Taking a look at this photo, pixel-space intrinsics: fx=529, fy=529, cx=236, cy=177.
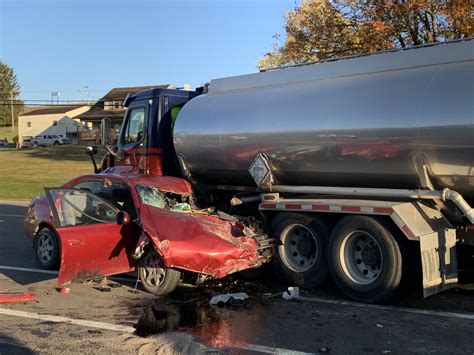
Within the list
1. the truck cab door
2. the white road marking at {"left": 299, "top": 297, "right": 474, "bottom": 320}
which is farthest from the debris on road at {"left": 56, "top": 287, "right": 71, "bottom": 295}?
the white road marking at {"left": 299, "top": 297, "right": 474, "bottom": 320}

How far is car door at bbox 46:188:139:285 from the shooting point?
697 cm

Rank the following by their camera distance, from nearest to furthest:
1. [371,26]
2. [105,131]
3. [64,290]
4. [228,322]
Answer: [228,322] < [64,290] < [105,131] < [371,26]

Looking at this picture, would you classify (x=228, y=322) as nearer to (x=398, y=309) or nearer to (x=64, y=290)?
(x=398, y=309)

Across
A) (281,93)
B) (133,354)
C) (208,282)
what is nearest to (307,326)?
(133,354)

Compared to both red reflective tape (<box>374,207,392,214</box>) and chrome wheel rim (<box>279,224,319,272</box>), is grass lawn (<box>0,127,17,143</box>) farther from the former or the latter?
red reflective tape (<box>374,207,392,214</box>)

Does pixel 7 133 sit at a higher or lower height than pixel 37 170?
higher

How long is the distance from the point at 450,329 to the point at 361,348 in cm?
119

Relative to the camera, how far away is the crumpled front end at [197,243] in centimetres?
675

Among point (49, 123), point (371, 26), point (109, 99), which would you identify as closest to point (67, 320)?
point (371, 26)

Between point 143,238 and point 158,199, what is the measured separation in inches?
51.1

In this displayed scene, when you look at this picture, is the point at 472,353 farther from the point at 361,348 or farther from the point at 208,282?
the point at 208,282

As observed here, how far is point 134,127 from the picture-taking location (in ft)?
34.5

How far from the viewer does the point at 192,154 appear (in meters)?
9.19

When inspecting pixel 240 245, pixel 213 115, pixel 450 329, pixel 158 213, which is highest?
pixel 213 115
